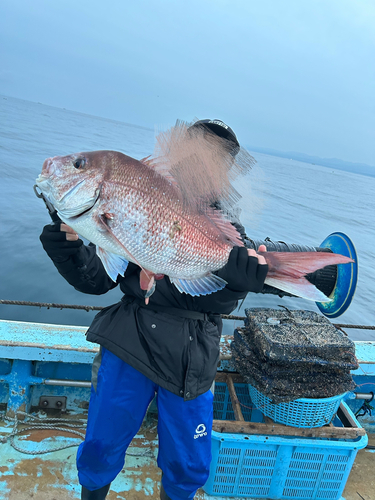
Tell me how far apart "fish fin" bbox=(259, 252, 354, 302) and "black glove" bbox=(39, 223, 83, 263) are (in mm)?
1035

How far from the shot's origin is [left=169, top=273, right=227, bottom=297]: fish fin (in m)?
1.68

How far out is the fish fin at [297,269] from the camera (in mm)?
1563

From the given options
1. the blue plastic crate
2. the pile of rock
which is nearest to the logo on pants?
the blue plastic crate

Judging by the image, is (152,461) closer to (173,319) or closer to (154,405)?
(154,405)

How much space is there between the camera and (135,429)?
199 cm

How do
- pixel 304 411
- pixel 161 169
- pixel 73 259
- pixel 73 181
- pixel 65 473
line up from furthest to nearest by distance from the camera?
pixel 65 473 → pixel 304 411 → pixel 73 259 → pixel 161 169 → pixel 73 181

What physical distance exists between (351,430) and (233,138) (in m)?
2.21

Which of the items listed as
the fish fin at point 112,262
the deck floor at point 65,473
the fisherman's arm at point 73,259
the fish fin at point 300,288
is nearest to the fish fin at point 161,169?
the fish fin at point 112,262

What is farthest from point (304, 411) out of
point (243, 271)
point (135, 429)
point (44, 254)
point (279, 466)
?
point (44, 254)

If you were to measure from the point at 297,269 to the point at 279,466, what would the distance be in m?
1.68

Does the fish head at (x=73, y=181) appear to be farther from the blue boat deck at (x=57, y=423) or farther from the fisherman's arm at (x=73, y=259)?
the blue boat deck at (x=57, y=423)

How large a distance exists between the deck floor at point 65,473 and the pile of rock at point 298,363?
976 mm

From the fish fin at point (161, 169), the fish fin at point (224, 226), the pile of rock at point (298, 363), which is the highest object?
the fish fin at point (161, 169)

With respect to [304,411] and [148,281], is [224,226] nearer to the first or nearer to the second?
[148,281]
